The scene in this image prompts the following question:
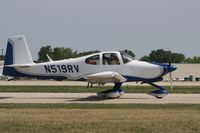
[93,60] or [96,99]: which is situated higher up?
[93,60]

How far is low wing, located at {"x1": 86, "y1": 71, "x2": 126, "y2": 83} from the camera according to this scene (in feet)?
72.2

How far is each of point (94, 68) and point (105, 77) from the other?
3.80 feet

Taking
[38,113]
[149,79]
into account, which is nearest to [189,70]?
[149,79]

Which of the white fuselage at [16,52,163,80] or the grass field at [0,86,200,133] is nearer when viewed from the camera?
the grass field at [0,86,200,133]

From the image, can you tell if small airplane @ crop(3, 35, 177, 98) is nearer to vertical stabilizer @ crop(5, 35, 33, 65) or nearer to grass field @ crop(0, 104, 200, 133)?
vertical stabilizer @ crop(5, 35, 33, 65)

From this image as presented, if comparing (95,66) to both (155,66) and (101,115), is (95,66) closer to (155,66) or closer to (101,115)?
(155,66)

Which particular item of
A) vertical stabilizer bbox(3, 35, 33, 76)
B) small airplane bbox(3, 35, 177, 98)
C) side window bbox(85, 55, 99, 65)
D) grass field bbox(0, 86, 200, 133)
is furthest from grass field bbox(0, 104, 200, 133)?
vertical stabilizer bbox(3, 35, 33, 76)

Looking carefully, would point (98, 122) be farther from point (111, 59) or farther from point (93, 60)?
point (93, 60)

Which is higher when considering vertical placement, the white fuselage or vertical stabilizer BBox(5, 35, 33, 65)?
vertical stabilizer BBox(5, 35, 33, 65)

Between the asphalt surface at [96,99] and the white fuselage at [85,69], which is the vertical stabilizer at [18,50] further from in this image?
the asphalt surface at [96,99]

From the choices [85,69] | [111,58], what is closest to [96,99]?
[85,69]

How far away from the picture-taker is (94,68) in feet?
75.6

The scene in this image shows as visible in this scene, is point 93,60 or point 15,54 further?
point 15,54

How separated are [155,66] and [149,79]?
715 mm
